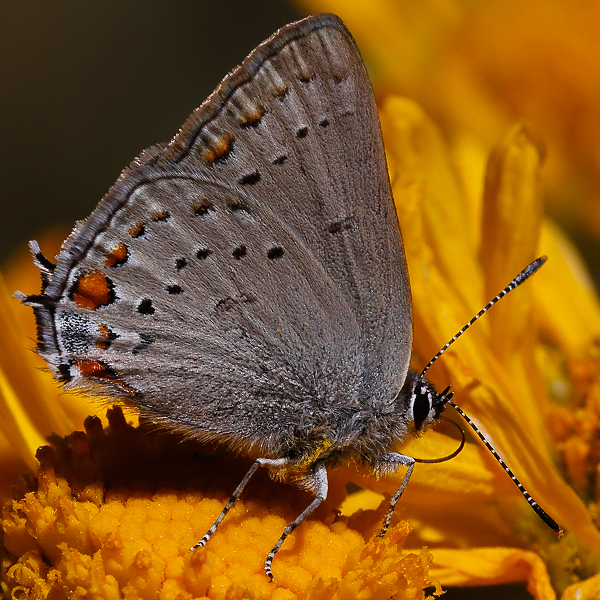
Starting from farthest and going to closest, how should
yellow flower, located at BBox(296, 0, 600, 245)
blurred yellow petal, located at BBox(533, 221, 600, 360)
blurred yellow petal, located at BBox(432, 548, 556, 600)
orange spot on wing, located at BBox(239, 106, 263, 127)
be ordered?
yellow flower, located at BBox(296, 0, 600, 245), blurred yellow petal, located at BBox(533, 221, 600, 360), blurred yellow petal, located at BBox(432, 548, 556, 600), orange spot on wing, located at BBox(239, 106, 263, 127)

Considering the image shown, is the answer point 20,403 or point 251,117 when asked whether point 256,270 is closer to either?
point 251,117

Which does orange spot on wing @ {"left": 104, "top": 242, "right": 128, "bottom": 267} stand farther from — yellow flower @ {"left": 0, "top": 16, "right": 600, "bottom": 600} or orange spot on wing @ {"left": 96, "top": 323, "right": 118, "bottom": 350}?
yellow flower @ {"left": 0, "top": 16, "right": 600, "bottom": 600}

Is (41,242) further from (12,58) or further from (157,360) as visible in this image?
(12,58)

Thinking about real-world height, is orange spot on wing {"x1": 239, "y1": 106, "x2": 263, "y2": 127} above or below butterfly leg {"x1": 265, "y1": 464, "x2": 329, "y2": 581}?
above

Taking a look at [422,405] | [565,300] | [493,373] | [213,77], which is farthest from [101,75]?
[422,405]

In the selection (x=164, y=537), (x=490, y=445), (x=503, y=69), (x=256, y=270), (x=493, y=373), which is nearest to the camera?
(x=164, y=537)

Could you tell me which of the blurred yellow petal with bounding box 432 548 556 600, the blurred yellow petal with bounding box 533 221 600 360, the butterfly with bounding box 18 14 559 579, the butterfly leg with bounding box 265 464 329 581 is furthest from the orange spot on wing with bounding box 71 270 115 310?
the blurred yellow petal with bounding box 533 221 600 360

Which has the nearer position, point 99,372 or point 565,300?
point 99,372

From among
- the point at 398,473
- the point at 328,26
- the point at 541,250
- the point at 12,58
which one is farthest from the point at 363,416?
the point at 12,58
